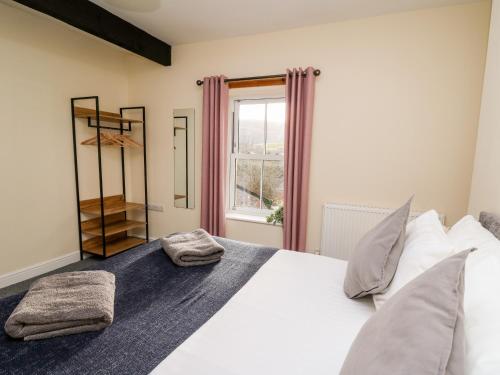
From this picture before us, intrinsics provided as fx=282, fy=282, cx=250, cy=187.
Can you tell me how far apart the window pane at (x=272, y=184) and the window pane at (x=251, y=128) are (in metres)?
0.21

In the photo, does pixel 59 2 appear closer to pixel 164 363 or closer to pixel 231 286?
pixel 231 286

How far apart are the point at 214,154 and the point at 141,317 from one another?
2094mm

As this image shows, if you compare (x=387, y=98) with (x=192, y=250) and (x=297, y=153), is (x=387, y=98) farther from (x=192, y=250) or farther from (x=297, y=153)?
(x=192, y=250)

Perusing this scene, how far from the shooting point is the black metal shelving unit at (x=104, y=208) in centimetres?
299

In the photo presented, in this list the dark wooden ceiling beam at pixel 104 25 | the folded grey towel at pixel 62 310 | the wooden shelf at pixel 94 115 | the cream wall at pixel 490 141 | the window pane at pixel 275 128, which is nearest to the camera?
the folded grey towel at pixel 62 310

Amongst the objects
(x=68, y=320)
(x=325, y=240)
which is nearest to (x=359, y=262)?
(x=68, y=320)

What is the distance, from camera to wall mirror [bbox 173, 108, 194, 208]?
10.9 feet

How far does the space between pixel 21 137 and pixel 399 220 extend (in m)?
3.10

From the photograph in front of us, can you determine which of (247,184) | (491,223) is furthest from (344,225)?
(491,223)

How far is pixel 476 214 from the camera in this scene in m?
1.98

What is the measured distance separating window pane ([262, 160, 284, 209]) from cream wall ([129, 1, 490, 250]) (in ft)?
1.05

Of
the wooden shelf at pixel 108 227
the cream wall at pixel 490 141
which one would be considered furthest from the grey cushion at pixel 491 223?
the wooden shelf at pixel 108 227

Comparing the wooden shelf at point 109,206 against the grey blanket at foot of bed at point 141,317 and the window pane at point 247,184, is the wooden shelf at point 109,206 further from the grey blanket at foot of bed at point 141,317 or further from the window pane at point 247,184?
the grey blanket at foot of bed at point 141,317

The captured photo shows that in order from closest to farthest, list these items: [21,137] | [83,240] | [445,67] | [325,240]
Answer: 1. [445,67]
2. [21,137]
3. [325,240]
4. [83,240]
